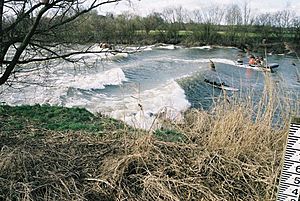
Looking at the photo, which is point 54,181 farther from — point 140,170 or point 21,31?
point 21,31

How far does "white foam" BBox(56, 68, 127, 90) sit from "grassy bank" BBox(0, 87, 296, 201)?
38.1ft

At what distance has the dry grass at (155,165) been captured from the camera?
9.55 ft

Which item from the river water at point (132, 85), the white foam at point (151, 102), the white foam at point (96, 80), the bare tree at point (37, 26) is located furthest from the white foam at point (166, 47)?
the bare tree at point (37, 26)

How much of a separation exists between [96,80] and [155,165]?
13834 mm

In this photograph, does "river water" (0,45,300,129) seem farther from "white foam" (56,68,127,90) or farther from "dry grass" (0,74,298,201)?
"dry grass" (0,74,298,201)

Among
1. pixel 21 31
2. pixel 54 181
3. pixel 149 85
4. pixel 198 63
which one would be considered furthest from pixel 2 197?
pixel 198 63

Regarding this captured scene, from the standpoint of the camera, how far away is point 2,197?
2732mm

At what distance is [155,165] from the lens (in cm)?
322

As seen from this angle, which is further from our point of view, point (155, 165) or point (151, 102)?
point (151, 102)

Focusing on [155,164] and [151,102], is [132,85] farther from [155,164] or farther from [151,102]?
[155,164]

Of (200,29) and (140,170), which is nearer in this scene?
(140,170)

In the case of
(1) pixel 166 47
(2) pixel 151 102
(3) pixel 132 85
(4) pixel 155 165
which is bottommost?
(1) pixel 166 47

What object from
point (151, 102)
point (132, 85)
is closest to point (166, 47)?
point (132, 85)

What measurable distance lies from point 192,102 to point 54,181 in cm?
1029
